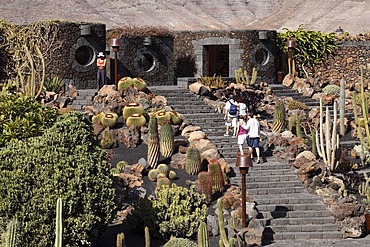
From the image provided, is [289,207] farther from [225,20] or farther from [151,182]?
[225,20]

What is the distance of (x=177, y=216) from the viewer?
693 inches

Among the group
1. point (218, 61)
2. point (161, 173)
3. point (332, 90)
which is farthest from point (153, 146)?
point (218, 61)

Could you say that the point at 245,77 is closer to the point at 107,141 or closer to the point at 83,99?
the point at 83,99

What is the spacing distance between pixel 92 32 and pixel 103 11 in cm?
5264

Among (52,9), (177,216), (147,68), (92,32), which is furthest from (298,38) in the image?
(52,9)

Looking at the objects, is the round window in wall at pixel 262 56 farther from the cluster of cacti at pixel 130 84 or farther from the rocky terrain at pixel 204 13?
the rocky terrain at pixel 204 13

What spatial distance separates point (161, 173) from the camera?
20.2 meters

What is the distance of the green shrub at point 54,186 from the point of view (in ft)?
49.4

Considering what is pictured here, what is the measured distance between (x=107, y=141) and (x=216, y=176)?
4.05 meters

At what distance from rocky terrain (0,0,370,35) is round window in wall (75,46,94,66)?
44.5m

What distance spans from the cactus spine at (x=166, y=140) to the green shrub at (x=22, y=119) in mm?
4257

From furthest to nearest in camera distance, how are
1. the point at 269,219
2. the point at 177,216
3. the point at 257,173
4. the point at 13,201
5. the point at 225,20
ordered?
the point at 225,20
the point at 257,173
the point at 269,219
the point at 177,216
the point at 13,201

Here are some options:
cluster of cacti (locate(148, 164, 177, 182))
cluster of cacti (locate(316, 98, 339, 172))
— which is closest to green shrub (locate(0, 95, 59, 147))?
cluster of cacti (locate(148, 164, 177, 182))

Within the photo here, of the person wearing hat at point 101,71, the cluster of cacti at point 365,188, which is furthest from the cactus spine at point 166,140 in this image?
the person wearing hat at point 101,71
